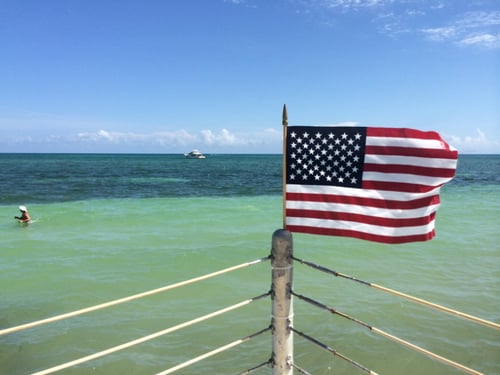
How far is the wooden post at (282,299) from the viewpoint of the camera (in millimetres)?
3100

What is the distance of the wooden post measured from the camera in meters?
3.10

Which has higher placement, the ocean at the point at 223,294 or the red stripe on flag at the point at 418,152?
the red stripe on flag at the point at 418,152

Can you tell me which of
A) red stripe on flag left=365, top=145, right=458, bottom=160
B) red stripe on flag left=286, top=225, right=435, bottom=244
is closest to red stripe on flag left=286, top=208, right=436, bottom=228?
red stripe on flag left=286, top=225, right=435, bottom=244

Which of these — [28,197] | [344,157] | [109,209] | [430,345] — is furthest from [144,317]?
[28,197]

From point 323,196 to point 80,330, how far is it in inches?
216

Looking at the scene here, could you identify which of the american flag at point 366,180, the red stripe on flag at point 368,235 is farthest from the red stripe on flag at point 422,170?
the red stripe on flag at point 368,235

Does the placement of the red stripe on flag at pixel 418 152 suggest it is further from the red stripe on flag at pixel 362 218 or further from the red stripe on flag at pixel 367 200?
the red stripe on flag at pixel 362 218

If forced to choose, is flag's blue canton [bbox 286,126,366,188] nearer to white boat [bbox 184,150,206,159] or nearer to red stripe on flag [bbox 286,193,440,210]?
red stripe on flag [bbox 286,193,440,210]

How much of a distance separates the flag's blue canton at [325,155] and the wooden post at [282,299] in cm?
68

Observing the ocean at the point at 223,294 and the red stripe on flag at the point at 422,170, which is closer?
the red stripe on flag at the point at 422,170

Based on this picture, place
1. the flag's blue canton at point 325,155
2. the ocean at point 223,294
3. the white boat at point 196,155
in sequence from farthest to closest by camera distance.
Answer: the white boat at point 196,155 → the ocean at point 223,294 → the flag's blue canton at point 325,155

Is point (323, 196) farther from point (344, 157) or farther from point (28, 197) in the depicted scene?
point (28, 197)

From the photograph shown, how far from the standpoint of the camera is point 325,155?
11.5 feet

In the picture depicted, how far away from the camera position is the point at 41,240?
1350 centimetres
